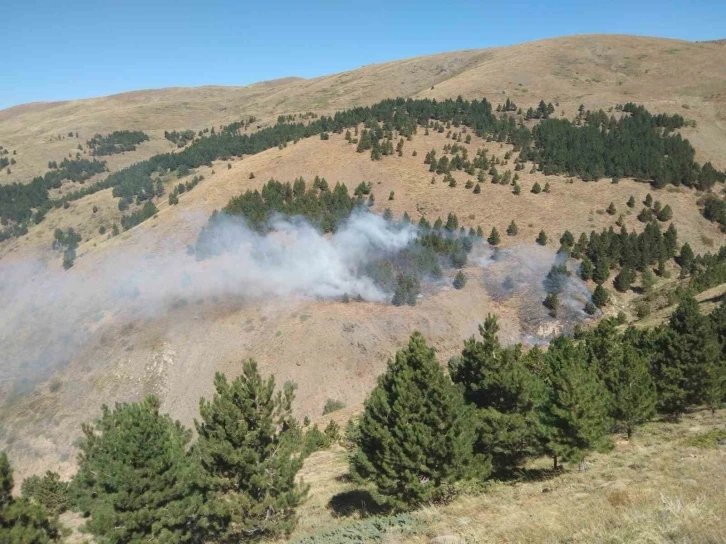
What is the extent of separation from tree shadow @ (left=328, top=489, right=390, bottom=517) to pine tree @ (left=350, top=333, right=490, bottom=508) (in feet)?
6.74

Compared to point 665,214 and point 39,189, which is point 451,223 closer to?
point 665,214

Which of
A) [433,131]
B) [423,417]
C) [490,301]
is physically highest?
[433,131]

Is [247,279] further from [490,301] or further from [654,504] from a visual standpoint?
[654,504]

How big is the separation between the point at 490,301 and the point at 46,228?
99.6 meters

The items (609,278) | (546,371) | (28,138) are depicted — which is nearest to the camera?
(546,371)

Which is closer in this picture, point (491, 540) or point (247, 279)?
point (491, 540)

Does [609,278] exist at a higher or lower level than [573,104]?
lower

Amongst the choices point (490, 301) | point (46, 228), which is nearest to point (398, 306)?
point (490, 301)

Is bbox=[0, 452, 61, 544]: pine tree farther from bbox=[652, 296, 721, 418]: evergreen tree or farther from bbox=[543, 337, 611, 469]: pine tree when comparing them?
bbox=[652, 296, 721, 418]: evergreen tree

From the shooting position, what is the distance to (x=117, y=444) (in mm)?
16438

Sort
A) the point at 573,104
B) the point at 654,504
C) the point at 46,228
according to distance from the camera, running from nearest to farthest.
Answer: the point at 654,504, the point at 46,228, the point at 573,104

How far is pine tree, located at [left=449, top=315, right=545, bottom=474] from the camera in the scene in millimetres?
20562

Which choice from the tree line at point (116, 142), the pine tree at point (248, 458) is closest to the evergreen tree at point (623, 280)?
the pine tree at point (248, 458)

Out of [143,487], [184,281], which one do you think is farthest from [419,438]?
[184,281]
